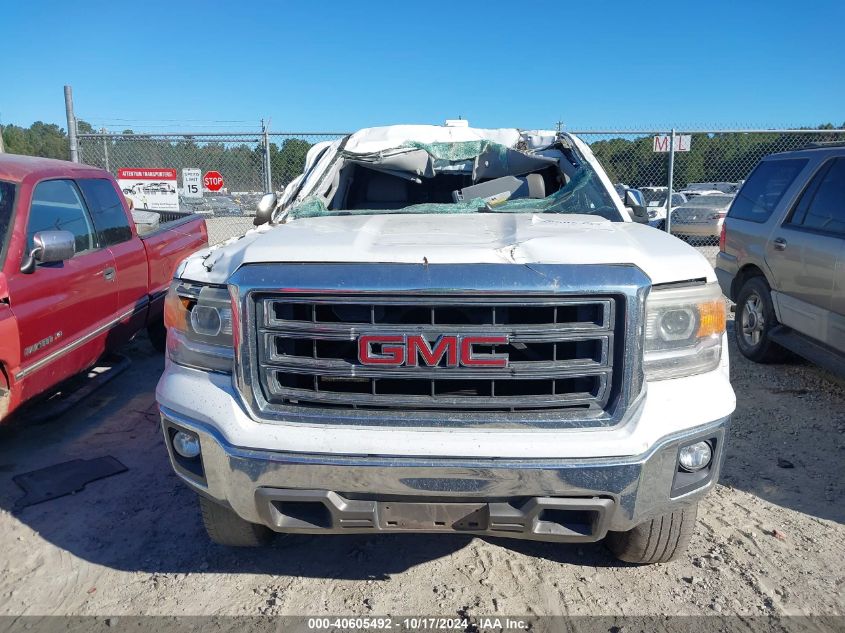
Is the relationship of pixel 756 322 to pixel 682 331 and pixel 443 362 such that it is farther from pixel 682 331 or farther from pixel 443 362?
pixel 443 362

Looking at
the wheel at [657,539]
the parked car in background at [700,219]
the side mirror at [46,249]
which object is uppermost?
the side mirror at [46,249]

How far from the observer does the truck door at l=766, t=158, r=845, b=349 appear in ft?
14.5

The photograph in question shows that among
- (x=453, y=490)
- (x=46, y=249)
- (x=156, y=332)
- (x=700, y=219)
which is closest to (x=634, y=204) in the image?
(x=453, y=490)

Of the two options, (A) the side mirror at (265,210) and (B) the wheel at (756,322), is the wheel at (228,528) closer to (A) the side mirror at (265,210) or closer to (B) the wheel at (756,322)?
(A) the side mirror at (265,210)

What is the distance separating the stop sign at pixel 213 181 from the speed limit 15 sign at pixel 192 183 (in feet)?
0.50

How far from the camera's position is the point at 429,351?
7.16 ft

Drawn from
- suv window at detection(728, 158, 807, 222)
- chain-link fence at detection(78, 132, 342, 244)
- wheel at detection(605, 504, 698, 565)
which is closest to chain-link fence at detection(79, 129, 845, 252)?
chain-link fence at detection(78, 132, 342, 244)

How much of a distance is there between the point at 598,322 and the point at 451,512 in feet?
2.77

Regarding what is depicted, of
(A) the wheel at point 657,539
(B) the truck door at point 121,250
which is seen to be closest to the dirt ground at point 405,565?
(A) the wheel at point 657,539

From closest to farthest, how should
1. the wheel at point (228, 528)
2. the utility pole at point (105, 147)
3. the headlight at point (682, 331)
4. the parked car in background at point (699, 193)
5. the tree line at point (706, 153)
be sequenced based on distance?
the headlight at point (682, 331) < the wheel at point (228, 528) < the utility pole at point (105, 147) < the tree line at point (706, 153) < the parked car in background at point (699, 193)

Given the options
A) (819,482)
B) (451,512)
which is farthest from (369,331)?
(819,482)

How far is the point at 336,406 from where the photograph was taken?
229 cm

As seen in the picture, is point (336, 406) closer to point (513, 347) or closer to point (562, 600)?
point (513, 347)

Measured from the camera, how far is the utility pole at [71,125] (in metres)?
9.10
